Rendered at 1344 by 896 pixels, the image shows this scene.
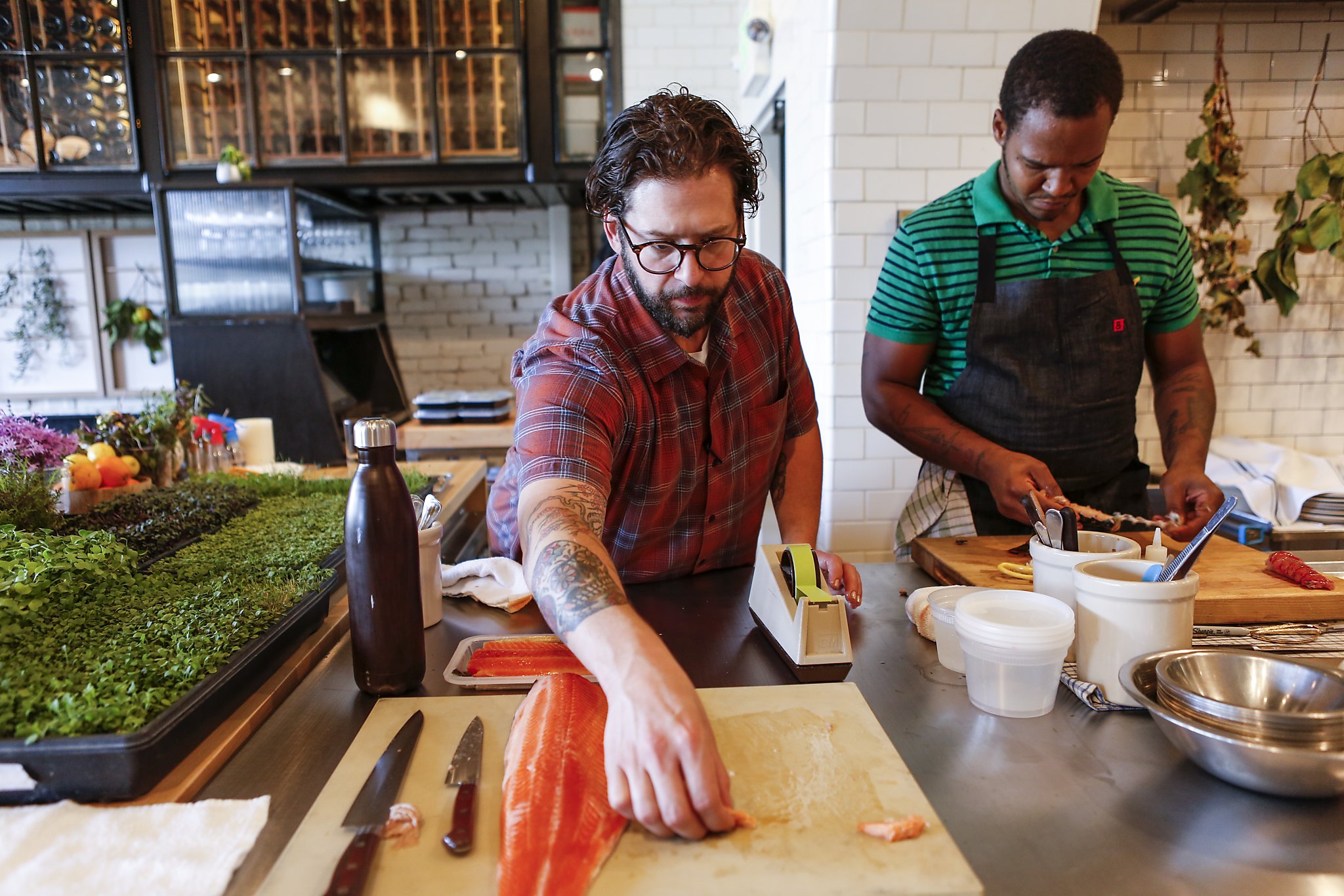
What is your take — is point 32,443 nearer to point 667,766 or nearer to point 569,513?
point 569,513

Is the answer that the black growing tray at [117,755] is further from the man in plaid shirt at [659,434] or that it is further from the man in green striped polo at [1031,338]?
the man in green striped polo at [1031,338]

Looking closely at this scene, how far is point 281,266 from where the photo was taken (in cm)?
462

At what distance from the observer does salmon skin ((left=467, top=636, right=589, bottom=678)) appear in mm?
1382

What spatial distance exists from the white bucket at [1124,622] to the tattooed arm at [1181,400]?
3.08 feet

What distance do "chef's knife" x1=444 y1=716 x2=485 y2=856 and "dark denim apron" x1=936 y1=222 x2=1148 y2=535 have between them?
1.60m

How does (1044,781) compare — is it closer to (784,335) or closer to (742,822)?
(742,822)

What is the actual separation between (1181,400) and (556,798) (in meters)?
2.06

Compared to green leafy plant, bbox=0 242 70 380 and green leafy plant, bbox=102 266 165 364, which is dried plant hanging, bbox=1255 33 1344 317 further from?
green leafy plant, bbox=0 242 70 380

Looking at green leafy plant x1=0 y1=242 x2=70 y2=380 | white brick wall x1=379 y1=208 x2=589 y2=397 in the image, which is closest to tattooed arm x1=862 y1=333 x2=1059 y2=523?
white brick wall x1=379 y1=208 x2=589 y2=397

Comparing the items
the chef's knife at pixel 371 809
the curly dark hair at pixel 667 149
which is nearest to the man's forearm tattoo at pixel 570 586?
the chef's knife at pixel 371 809

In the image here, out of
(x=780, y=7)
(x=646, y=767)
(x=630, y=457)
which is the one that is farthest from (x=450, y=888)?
(x=780, y=7)

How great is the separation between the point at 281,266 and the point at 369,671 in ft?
12.6

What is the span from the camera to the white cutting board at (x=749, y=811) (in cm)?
90

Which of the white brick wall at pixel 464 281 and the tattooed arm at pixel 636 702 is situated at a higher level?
the white brick wall at pixel 464 281
